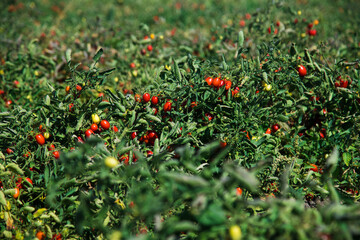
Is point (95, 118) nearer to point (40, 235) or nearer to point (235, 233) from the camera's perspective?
point (40, 235)

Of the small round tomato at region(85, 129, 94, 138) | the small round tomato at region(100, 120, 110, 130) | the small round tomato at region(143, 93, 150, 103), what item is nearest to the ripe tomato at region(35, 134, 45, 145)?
the small round tomato at region(85, 129, 94, 138)

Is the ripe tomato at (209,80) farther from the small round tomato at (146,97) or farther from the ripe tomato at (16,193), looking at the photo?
the ripe tomato at (16,193)

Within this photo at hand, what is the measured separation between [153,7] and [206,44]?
291 centimetres

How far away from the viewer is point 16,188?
189cm

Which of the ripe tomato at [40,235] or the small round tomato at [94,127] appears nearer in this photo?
the ripe tomato at [40,235]

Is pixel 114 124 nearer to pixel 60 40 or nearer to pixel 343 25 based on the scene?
pixel 60 40

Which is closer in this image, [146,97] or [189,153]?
[189,153]

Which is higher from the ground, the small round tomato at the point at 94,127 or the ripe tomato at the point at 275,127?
the small round tomato at the point at 94,127

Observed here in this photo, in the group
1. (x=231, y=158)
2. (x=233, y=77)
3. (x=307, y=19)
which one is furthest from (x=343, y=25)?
(x=231, y=158)

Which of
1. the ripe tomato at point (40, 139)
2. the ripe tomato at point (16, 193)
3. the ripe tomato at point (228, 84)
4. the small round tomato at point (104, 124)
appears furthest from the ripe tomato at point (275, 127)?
the ripe tomato at point (16, 193)

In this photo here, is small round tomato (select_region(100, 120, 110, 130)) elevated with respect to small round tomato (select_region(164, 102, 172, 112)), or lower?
lower

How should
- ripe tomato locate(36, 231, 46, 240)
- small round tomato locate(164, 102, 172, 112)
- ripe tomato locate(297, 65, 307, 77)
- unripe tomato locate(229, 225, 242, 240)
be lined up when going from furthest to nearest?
ripe tomato locate(297, 65, 307, 77) → small round tomato locate(164, 102, 172, 112) → ripe tomato locate(36, 231, 46, 240) → unripe tomato locate(229, 225, 242, 240)

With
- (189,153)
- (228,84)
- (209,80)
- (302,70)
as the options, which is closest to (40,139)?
(189,153)

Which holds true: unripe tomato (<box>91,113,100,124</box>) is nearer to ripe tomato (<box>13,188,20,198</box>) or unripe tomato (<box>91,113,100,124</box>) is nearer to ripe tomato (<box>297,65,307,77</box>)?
ripe tomato (<box>13,188,20,198</box>)
